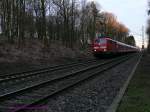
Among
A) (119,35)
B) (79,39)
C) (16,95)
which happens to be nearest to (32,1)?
(79,39)

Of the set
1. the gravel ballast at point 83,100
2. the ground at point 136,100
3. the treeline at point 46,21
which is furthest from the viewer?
the treeline at point 46,21

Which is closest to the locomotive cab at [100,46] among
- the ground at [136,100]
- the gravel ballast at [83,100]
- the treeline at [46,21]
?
the treeline at [46,21]

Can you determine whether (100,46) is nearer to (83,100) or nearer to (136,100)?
(83,100)

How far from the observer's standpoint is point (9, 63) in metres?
25.3

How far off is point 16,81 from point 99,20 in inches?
2685

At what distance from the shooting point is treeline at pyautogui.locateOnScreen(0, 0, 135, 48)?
121 feet

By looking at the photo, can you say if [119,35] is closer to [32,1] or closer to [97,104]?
[32,1]

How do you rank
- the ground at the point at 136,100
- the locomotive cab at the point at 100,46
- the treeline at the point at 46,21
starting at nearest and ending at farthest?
the ground at the point at 136,100
the treeline at the point at 46,21
the locomotive cab at the point at 100,46

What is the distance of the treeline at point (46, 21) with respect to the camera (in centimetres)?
3697

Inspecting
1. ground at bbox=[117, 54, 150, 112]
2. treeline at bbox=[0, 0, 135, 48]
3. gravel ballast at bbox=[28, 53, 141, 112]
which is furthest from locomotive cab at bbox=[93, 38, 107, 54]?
ground at bbox=[117, 54, 150, 112]

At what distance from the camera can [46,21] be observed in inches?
2228

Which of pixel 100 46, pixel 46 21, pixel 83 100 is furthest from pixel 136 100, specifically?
pixel 46 21

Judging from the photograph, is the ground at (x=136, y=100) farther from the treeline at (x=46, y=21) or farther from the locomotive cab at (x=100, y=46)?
the locomotive cab at (x=100, y=46)

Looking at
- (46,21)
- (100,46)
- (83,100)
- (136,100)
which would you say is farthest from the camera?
(46,21)
